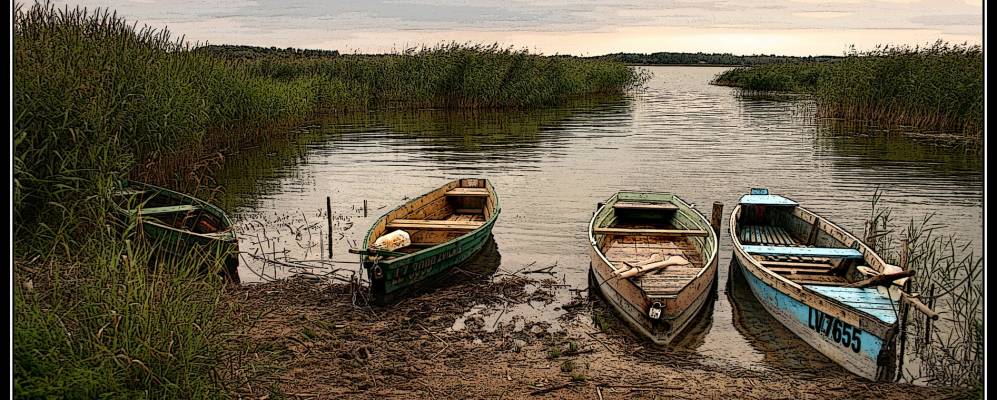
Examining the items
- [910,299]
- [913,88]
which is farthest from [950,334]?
[913,88]

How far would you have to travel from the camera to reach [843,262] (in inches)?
347

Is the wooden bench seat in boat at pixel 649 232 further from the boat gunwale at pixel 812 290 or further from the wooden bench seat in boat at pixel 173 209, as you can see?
the wooden bench seat in boat at pixel 173 209

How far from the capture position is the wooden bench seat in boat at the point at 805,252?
8.91m

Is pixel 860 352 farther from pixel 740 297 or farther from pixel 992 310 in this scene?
pixel 992 310

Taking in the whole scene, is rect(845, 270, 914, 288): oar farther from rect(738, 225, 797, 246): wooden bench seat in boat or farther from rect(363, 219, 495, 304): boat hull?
rect(363, 219, 495, 304): boat hull

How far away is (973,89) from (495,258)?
16.9 meters

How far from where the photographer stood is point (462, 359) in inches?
277

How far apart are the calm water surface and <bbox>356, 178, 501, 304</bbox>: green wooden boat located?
2.05ft

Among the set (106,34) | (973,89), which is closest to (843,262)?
(106,34)

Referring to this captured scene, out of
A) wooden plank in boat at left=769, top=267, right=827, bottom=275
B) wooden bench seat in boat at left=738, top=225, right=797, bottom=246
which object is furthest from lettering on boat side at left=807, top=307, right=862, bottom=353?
wooden bench seat in boat at left=738, top=225, right=797, bottom=246

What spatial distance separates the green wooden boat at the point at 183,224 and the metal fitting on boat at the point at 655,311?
13.5 feet

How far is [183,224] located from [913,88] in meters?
21.9

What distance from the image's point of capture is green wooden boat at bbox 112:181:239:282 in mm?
8789

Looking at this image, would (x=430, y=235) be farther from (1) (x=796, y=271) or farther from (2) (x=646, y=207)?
(1) (x=796, y=271)
